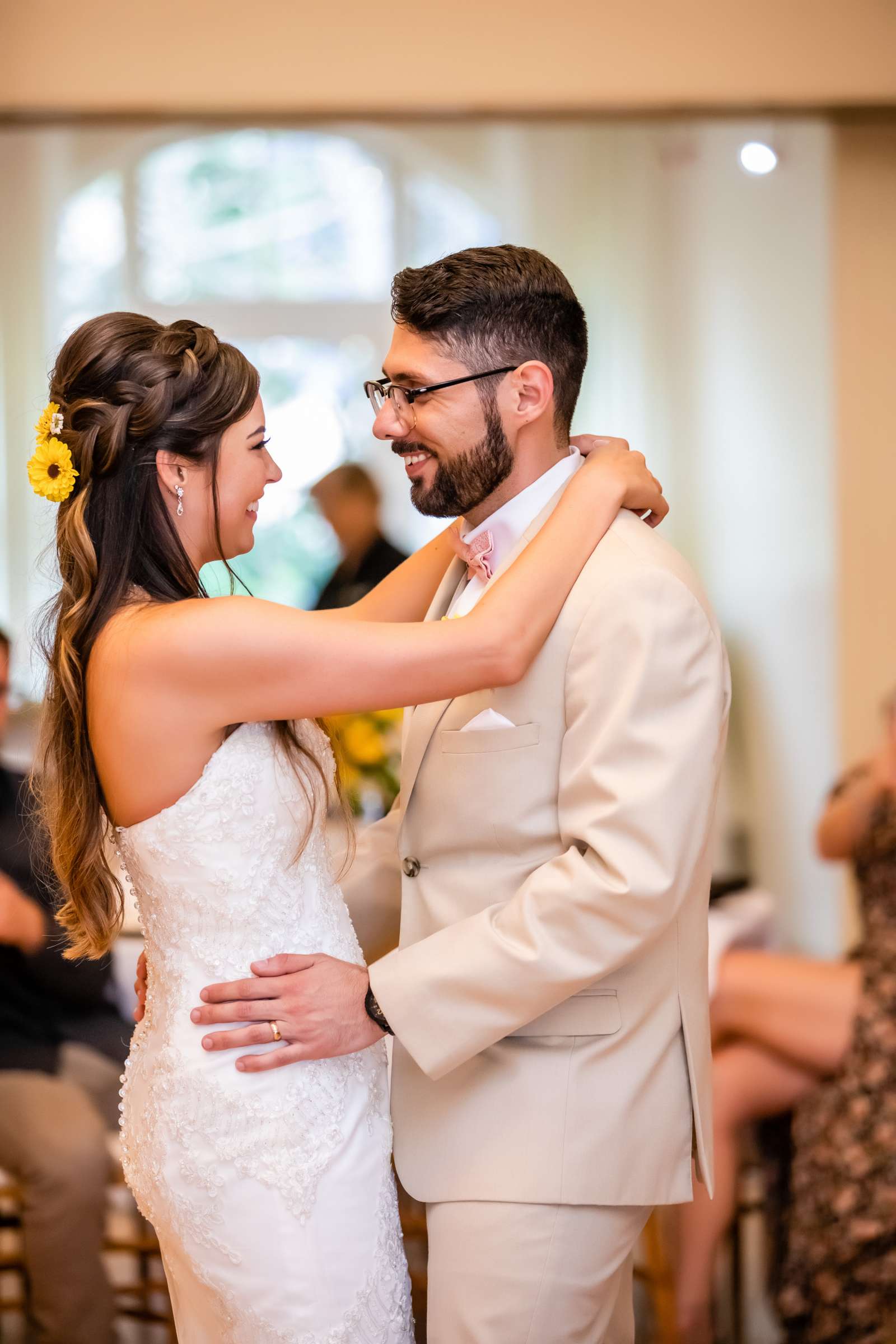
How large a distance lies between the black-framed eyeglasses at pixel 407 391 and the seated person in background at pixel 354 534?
3.06m

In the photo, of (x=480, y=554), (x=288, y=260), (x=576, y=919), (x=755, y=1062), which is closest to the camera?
(x=576, y=919)

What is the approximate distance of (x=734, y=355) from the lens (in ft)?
16.1

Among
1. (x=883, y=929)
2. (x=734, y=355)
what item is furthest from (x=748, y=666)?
(x=883, y=929)

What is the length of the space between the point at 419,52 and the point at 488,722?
126 inches

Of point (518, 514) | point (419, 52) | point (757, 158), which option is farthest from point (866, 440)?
point (518, 514)

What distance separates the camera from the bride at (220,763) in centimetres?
159

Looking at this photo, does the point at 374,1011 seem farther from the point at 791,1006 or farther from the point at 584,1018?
the point at 791,1006

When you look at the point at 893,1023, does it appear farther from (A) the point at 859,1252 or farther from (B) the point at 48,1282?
(B) the point at 48,1282

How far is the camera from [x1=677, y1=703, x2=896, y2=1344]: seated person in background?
2.61 metres

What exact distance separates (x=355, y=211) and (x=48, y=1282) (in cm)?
436

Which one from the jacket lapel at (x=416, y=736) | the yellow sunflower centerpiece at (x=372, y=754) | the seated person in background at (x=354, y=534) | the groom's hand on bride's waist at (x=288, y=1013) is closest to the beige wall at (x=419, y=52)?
the seated person in background at (x=354, y=534)

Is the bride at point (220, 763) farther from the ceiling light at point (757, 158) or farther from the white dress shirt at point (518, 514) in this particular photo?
the ceiling light at point (757, 158)

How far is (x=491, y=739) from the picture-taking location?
5.53ft

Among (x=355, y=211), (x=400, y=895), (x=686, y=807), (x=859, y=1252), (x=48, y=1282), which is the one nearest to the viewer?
(x=686, y=807)
